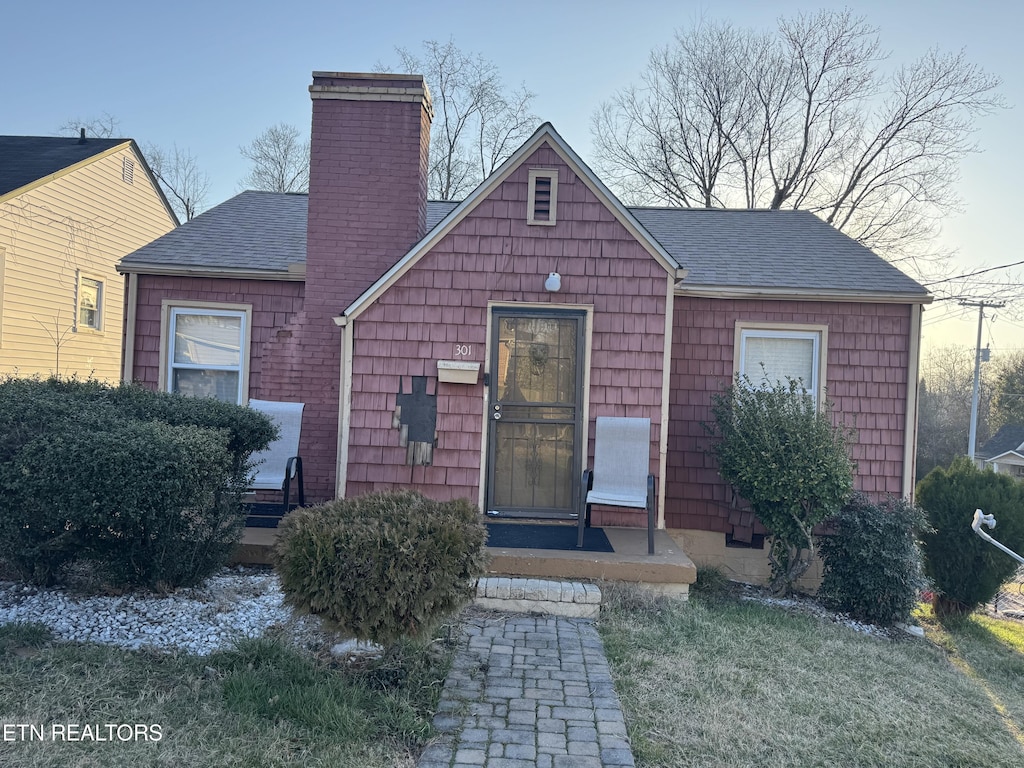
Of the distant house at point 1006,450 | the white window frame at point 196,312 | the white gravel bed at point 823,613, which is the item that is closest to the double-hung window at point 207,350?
the white window frame at point 196,312

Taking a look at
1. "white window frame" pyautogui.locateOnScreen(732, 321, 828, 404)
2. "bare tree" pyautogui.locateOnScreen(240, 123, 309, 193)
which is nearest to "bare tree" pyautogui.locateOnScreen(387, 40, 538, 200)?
"bare tree" pyautogui.locateOnScreen(240, 123, 309, 193)

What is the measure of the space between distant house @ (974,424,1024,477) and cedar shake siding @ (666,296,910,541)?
24.0m

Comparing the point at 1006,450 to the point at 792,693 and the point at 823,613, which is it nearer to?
the point at 823,613

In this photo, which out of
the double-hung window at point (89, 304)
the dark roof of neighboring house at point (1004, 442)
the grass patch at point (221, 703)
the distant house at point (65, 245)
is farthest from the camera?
the dark roof of neighboring house at point (1004, 442)

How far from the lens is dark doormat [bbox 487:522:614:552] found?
571cm

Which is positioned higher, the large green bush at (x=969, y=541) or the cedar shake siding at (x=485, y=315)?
the cedar shake siding at (x=485, y=315)

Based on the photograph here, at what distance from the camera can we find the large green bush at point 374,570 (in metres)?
3.31

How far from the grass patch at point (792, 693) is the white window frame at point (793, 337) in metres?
2.73

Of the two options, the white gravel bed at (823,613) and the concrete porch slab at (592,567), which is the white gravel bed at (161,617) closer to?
→ the concrete porch slab at (592,567)

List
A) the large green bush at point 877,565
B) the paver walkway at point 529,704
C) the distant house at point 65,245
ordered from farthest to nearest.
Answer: the distant house at point 65,245, the large green bush at point 877,565, the paver walkway at point 529,704

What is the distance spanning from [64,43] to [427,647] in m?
15.0

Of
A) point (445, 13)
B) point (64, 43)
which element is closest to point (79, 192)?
point (64, 43)

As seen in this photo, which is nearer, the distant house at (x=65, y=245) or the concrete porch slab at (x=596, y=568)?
the concrete porch slab at (x=596, y=568)

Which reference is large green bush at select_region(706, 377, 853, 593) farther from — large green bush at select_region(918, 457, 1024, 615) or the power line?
the power line
